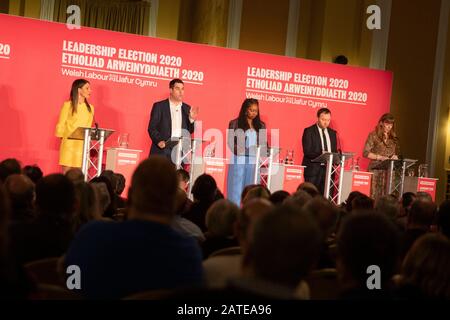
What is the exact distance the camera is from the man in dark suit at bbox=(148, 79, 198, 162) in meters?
11.7

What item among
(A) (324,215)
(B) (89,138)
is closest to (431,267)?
(A) (324,215)

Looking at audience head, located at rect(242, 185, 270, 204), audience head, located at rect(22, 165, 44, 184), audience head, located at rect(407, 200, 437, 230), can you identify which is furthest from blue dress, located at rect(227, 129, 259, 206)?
audience head, located at rect(407, 200, 437, 230)

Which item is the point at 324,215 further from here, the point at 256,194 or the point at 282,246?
the point at 282,246

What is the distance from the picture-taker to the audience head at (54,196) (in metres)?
3.91

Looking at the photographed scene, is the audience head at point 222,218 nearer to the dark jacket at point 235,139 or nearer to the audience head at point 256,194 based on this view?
the audience head at point 256,194

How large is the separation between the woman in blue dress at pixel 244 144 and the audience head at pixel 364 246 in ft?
29.7

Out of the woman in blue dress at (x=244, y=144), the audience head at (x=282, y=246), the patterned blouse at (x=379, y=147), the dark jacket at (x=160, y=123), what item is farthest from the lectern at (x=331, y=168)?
the audience head at (x=282, y=246)

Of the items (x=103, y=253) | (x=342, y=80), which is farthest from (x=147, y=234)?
(x=342, y=80)

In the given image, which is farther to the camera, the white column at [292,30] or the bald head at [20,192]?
the white column at [292,30]

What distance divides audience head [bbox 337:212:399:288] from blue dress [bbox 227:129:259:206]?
9.04 meters

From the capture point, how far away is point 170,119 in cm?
1185

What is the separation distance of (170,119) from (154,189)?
29.0ft

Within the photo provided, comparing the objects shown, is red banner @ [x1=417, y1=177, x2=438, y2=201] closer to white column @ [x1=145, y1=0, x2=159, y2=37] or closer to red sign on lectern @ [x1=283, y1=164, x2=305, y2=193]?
red sign on lectern @ [x1=283, y1=164, x2=305, y2=193]

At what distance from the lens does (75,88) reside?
36.5 feet
